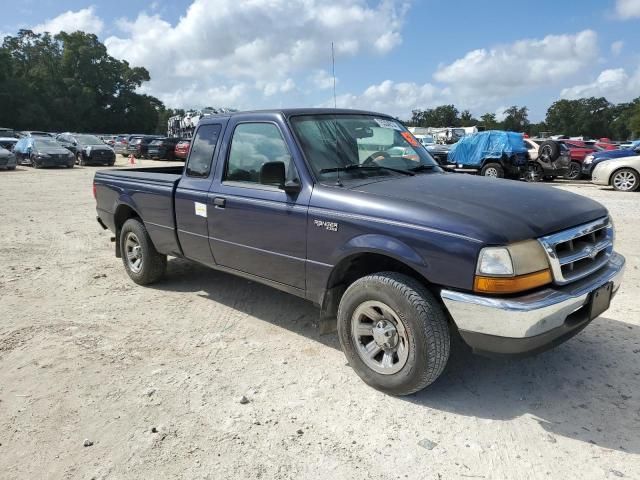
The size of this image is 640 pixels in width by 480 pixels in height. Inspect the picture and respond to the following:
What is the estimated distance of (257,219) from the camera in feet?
13.0

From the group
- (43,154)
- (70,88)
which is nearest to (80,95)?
(70,88)

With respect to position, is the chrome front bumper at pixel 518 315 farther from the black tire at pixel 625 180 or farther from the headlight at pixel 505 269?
the black tire at pixel 625 180

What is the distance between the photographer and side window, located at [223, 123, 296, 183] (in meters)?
3.90

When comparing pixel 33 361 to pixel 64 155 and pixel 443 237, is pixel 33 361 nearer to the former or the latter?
pixel 443 237

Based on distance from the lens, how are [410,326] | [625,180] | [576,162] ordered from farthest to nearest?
[576,162]
[625,180]
[410,326]

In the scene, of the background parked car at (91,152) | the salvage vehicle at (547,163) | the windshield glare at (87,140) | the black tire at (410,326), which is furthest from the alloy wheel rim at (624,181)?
the windshield glare at (87,140)

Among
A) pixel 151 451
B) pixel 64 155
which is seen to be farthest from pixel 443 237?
pixel 64 155

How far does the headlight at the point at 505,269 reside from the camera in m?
2.73

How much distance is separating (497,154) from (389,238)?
49.9 ft

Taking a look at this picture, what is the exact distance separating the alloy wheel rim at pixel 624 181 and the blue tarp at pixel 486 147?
3.41m

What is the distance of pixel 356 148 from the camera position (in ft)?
13.2

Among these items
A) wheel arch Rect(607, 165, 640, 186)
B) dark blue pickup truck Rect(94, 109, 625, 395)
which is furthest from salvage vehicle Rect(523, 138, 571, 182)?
dark blue pickup truck Rect(94, 109, 625, 395)

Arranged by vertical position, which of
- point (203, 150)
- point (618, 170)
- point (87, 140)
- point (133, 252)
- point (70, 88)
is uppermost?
point (70, 88)

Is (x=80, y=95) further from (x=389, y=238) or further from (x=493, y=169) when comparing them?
(x=389, y=238)
